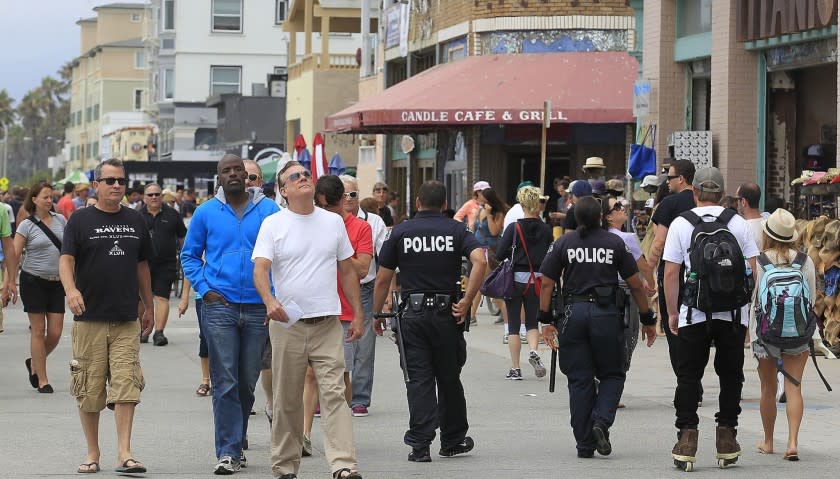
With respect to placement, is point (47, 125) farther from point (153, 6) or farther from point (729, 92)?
point (729, 92)

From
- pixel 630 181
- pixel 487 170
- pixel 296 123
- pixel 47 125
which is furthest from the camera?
pixel 47 125

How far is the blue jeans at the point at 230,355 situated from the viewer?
31.5ft

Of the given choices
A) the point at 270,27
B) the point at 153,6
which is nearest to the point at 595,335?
the point at 270,27

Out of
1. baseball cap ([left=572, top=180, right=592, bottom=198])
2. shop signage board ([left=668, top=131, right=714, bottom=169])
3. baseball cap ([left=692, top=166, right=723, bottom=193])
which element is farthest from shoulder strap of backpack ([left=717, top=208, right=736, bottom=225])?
shop signage board ([left=668, top=131, right=714, bottom=169])

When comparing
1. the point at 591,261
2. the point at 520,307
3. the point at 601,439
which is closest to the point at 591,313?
the point at 591,261

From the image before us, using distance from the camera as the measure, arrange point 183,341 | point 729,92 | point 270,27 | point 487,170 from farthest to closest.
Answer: point 270,27 → point 487,170 → point 729,92 → point 183,341

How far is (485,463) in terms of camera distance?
10.2 metres

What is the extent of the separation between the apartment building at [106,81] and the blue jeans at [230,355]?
89070 mm

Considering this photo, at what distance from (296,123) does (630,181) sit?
1181 inches

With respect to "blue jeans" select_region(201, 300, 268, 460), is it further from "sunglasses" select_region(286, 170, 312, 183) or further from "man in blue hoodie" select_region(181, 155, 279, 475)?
"sunglasses" select_region(286, 170, 312, 183)

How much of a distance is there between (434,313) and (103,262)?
2151 mm

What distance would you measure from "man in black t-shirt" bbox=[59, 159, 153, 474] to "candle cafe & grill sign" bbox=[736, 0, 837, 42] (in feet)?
36.9

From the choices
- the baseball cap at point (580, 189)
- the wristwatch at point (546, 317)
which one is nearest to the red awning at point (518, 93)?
the baseball cap at point (580, 189)

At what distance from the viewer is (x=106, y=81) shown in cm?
10794
